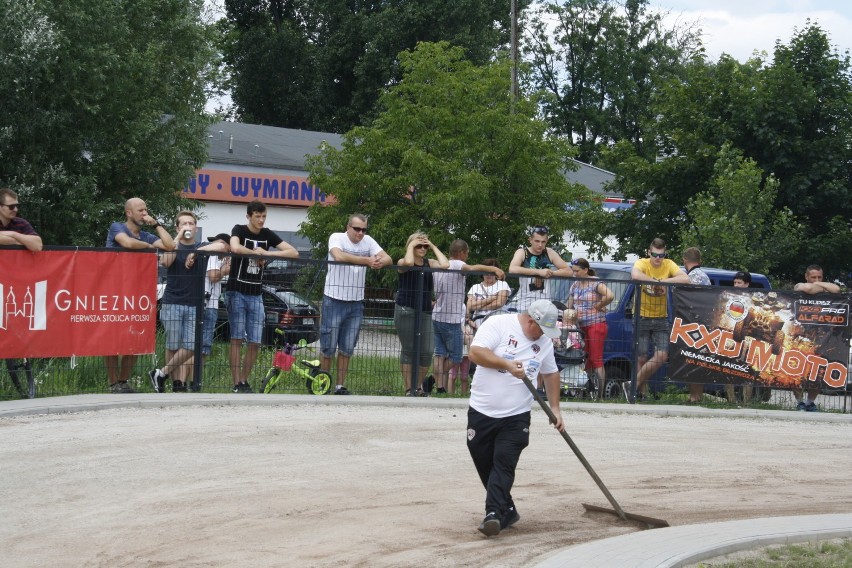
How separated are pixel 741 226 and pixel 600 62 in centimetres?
4813

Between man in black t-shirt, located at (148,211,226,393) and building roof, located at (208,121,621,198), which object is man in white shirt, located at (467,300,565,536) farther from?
building roof, located at (208,121,621,198)

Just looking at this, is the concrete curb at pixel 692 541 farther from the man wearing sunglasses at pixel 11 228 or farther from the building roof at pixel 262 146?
the building roof at pixel 262 146

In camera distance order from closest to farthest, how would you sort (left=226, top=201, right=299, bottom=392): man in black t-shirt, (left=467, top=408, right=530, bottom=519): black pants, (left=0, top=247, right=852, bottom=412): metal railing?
1. (left=467, top=408, right=530, bottom=519): black pants
2. (left=0, top=247, right=852, bottom=412): metal railing
3. (left=226, top=201, right=299, bottom=392): man in black t-shirt

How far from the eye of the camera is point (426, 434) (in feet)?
38.6

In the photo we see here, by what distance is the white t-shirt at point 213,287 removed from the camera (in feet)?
43.6

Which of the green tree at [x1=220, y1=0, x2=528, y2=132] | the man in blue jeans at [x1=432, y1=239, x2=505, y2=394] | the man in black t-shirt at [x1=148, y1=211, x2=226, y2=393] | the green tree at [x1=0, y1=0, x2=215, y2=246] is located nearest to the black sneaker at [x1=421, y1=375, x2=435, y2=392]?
the man in blue jeans at [x1=432, y1=239, x2=505, y2=394]

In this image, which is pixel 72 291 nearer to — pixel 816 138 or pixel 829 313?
pixel 829 313

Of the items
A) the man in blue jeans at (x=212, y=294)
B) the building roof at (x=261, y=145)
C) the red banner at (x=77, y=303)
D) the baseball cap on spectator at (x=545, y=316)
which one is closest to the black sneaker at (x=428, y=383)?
the man in blue jeans at (x=212, y=294)

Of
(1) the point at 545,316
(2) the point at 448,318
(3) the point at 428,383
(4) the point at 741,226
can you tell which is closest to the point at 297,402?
(3) the point at 428,383

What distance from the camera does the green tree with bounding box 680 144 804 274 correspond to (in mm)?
25562

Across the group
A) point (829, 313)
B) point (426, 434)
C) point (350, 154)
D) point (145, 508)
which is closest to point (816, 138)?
point (350, 154)

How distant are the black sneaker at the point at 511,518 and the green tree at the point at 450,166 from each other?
23.8 meters

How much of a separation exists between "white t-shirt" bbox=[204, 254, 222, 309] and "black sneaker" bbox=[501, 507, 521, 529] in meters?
→ 6.39

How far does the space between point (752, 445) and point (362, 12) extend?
5635 centimetres
